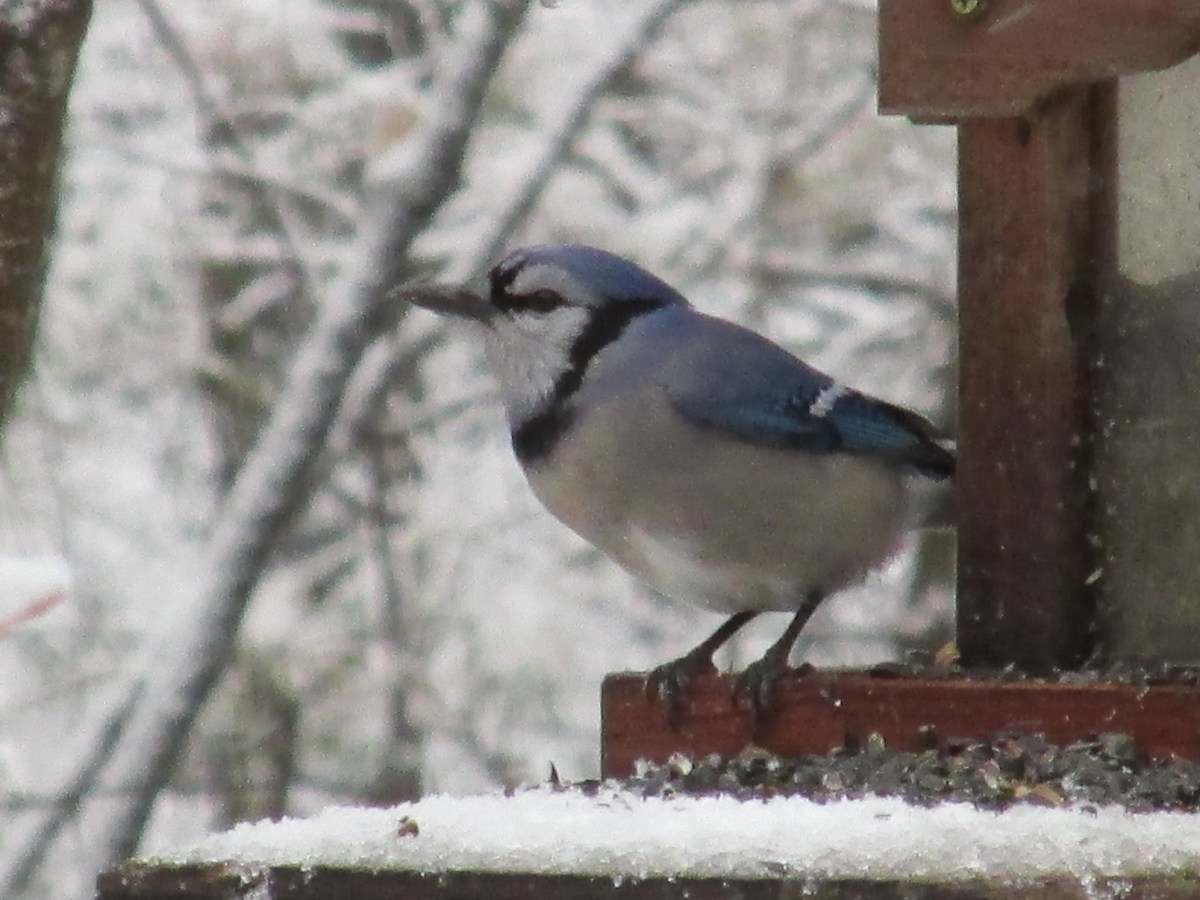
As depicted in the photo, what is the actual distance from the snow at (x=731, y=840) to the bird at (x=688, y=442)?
0.93 meters

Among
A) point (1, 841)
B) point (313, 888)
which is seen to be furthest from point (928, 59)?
point (1, 841)

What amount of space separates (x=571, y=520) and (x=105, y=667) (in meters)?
6.23

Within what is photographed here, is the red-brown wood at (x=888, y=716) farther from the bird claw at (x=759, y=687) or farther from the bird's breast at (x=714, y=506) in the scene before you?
the bird's breast at (x=714, y=506)

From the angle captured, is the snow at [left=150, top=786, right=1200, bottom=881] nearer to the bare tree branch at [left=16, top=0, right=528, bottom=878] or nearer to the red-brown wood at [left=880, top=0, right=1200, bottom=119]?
the red-brown wood at [left=880, top=0, right=1200, bottom=119]

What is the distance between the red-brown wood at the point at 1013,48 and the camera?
2998mm

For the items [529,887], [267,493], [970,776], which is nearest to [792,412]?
[970,776]

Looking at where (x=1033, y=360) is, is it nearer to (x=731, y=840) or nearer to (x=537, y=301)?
(x=537, y=301)

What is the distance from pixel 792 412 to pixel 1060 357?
0.55 metres

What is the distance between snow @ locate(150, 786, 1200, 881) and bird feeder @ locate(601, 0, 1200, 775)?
2.33 ft

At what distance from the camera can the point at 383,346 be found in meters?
8.58

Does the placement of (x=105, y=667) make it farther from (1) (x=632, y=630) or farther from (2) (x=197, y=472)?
(1) (x=632, y=630)

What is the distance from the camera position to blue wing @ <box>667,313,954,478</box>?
12.0 ft

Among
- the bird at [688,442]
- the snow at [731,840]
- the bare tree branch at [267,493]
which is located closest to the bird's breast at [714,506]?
the bird at [688,442]

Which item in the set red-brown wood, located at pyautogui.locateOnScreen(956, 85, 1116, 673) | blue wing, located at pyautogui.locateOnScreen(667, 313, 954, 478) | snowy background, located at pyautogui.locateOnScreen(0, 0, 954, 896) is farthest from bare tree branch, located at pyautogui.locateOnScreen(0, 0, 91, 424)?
snowy background, located at pyautogui.locateOnScreen(0, 0, 954, 896)
